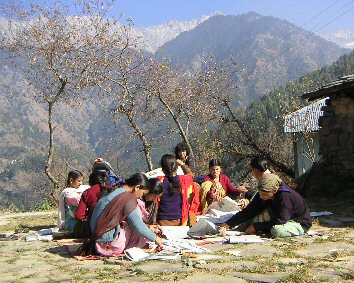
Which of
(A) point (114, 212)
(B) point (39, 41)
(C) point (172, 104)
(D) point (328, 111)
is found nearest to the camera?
(A) point (114, 212)

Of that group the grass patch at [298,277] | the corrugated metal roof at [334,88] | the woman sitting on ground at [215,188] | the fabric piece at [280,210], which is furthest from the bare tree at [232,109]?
the grass patch at [298,277]

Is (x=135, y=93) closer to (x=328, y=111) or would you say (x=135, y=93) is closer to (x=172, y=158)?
(x=328, y=111)

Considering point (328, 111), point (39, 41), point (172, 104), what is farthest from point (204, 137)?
point (328, 111)

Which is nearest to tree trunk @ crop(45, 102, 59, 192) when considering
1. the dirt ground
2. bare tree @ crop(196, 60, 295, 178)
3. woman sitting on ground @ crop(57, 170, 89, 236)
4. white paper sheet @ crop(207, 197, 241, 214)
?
bare tree @ crop(196, 60, 295, 178)

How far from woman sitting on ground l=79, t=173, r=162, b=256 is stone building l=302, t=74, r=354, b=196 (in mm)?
5956

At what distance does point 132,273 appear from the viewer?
4371 millimetres

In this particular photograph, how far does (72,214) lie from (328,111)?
20.6 feet

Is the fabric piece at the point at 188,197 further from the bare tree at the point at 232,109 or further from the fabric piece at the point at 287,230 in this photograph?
the bare tree at the point at 232,109

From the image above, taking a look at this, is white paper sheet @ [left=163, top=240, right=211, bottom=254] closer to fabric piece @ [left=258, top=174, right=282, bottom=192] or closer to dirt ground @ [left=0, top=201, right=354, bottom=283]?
dirt ground @ [left=0, top=201, right=354, bottom=283]

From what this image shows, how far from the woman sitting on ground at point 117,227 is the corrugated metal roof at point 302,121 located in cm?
1388

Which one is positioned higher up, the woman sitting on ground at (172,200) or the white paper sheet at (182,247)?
the woman sitting on ground at (172,200)

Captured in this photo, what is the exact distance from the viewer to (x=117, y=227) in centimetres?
534

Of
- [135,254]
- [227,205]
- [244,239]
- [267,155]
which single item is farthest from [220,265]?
[267,155]

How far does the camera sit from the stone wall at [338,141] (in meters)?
9.95
